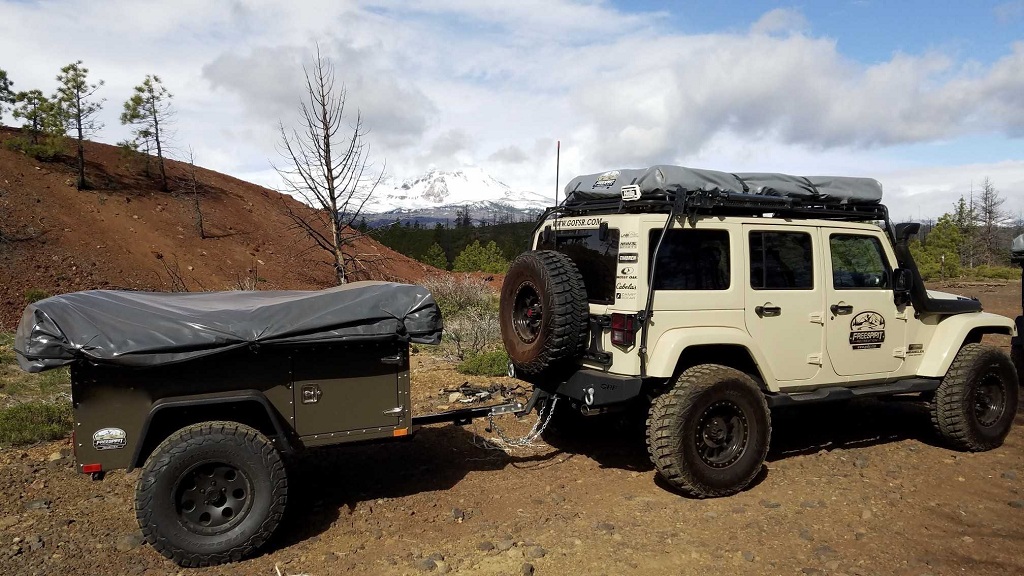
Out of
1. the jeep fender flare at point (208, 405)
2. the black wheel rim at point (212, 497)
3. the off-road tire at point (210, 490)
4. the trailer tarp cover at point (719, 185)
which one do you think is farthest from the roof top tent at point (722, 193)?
the black wheel rim at point (212, 497)

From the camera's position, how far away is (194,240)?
25828mm

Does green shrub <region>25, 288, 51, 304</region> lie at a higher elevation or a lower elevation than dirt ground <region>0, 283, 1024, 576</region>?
higher

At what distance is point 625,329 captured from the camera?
4887 millimetres

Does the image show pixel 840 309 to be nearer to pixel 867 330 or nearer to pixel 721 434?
pixel 867 330

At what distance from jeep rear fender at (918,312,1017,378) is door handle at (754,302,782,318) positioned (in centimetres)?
190

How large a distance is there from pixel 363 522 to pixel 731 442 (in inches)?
111

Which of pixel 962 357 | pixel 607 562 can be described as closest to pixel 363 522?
pixel 607 562

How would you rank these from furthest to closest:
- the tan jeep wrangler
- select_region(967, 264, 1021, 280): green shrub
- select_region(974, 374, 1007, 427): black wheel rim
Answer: select_region(967, 264, 1021, 280): green shrub, select_region(974, 374, 1007, 427): black wheel rim, the tan jeep wrangler

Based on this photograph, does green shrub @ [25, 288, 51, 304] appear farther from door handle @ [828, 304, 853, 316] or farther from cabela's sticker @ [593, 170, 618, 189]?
door handle @ [828, 304, 853, 316]

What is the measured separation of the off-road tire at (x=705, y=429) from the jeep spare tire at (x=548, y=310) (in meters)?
0.81

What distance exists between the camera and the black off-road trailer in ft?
13.1

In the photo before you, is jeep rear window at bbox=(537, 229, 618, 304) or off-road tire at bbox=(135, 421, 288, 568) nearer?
off-road tire at bbox=(135, 421, 288, 568)

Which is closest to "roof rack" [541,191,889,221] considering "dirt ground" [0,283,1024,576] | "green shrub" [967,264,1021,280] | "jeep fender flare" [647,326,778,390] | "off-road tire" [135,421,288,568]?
"jeep fender flare" [647,326,778,390]

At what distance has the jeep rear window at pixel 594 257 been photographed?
5188mm
